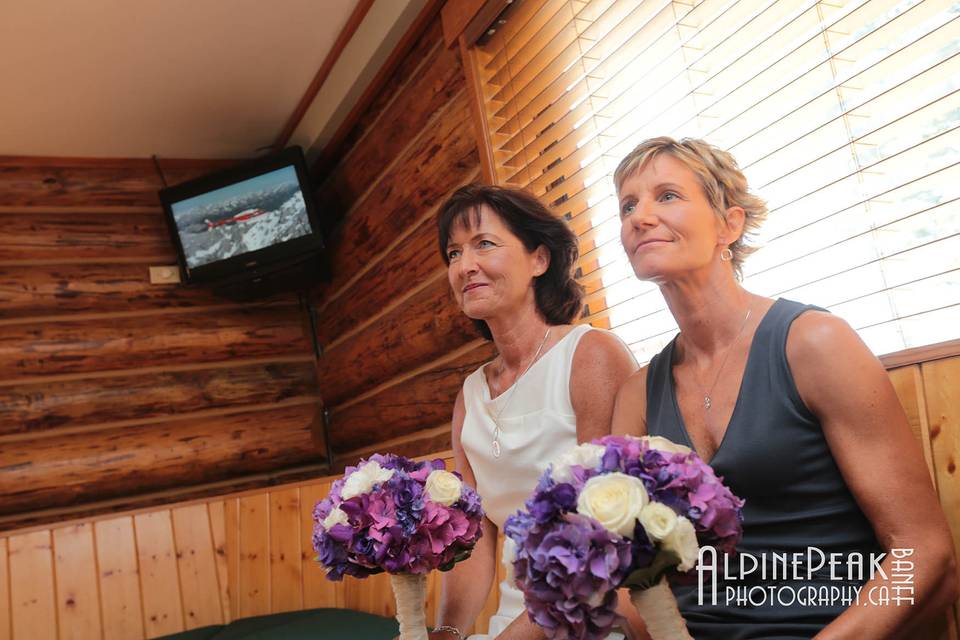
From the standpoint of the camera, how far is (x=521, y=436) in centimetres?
214

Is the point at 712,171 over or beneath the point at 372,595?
over

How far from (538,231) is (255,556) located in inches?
92.4

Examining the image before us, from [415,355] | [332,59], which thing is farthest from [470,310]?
[332,59]

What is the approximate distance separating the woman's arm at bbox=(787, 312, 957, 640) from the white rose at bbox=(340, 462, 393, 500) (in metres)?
0.73

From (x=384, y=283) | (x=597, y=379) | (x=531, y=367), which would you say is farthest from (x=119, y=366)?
(x=597, y=379)

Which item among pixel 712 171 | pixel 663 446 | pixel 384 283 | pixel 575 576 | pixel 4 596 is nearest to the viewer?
pixel 575 576

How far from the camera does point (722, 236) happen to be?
168 centimetres

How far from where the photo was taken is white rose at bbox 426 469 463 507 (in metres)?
1.55

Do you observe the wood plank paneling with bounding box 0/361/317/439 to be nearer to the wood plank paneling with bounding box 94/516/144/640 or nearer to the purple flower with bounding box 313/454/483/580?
the wood plank paneling with bounding box 94/516/144/640

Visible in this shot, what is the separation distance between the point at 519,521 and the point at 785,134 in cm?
132

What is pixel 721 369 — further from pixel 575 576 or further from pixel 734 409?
pixel 575 576

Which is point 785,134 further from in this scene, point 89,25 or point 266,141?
point 266,141

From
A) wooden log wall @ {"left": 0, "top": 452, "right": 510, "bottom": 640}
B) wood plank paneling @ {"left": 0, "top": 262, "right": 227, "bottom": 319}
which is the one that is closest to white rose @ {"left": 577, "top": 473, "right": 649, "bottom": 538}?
wooden log wall @ {"left": 0, "top": 452, "right": 510, "bottom": 640}

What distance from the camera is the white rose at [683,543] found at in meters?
1.04
